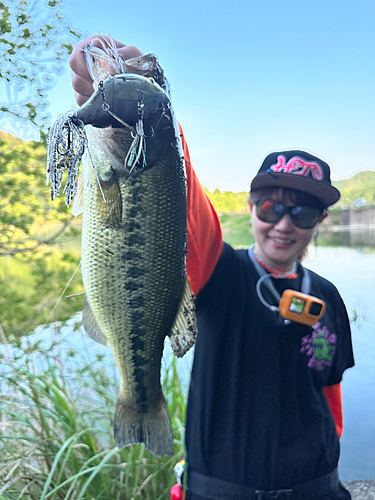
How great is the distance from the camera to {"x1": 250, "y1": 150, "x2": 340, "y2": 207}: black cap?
1.43 meters

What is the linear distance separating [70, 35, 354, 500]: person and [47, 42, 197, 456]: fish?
37 centimetres

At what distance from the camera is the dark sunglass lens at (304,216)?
4.73 ft

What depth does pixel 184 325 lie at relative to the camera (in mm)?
796

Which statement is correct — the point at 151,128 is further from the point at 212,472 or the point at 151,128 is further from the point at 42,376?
the point at 42,376

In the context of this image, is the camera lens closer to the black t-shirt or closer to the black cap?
the black t-shirt

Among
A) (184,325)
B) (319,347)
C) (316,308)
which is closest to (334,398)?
(319,347)

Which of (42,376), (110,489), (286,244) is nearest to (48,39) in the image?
(42,376)

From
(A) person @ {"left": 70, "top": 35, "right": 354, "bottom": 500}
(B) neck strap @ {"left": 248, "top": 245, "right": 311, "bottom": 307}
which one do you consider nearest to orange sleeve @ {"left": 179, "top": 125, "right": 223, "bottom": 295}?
(A) person @ {"left": 70, "top": 35, "right": 354, "bottom": 500}

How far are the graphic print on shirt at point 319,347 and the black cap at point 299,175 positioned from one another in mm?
519

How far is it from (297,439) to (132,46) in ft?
4.26

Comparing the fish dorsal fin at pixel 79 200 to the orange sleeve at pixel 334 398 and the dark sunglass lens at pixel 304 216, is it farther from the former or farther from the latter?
the orange sleeve at pixel 334 398

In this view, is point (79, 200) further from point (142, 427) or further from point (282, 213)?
point (282, 213)

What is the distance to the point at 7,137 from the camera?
3543 millimetres

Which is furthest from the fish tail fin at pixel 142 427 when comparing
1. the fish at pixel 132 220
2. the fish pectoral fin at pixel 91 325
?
the fish pectoral fin at pixel 91 325
